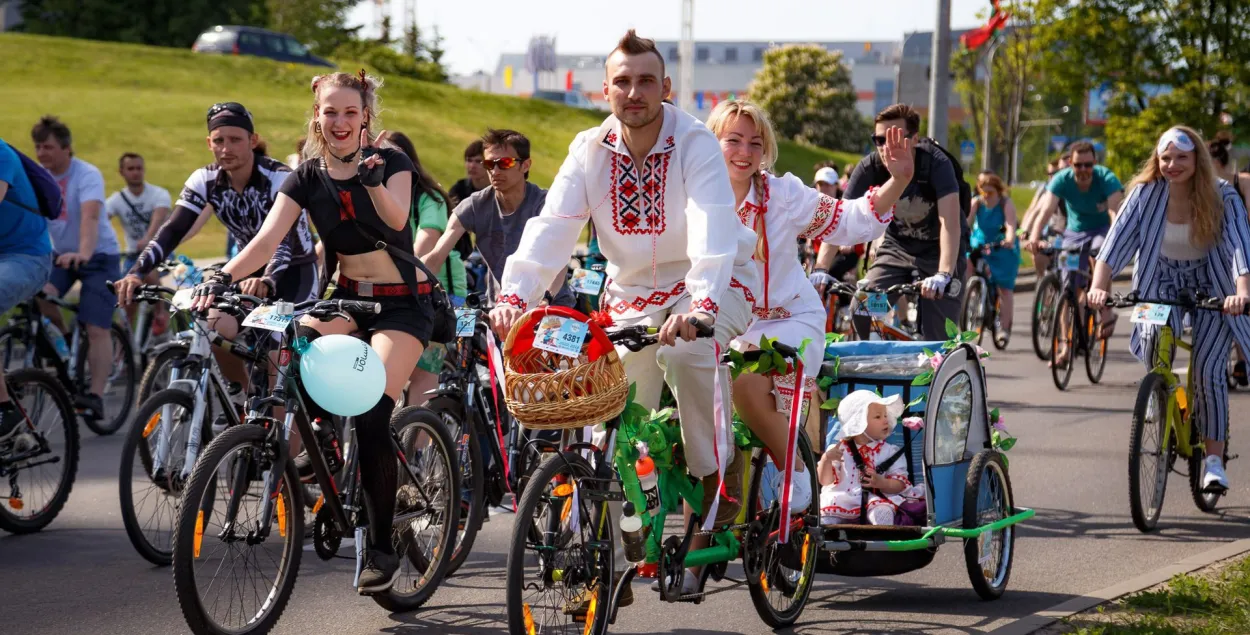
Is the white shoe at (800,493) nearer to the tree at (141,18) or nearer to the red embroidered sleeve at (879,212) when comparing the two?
the red embroidered sleeve at (879,212)

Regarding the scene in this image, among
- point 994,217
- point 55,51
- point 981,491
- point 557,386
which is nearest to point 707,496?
point 557,386

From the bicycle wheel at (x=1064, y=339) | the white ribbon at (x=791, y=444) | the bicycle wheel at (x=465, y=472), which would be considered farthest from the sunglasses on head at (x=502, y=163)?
the bicycle wheel at (x=1064, y=339)

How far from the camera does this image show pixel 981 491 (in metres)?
5.79

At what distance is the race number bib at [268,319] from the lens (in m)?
4.84

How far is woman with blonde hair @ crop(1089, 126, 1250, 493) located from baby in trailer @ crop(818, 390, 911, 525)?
2.01 metres

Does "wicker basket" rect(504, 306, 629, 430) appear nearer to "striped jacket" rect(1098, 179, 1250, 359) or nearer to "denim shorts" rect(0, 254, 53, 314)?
"denim shorts" rect(0, 254, 53, 314)

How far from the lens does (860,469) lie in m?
5.84

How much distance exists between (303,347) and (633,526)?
1294 mm

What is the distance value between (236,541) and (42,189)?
3071mm

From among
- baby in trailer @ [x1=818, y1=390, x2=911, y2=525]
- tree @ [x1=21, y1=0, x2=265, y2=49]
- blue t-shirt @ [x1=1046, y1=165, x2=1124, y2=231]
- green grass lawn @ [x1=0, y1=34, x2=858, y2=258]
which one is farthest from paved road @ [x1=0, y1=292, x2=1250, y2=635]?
tree @ [x1=21, y1=0, x2=265, y2=49]

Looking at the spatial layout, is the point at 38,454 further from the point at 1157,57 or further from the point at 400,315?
the point at 1157,57

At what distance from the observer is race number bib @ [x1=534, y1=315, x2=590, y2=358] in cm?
419

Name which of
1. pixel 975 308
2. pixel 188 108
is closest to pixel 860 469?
pixel 975 308

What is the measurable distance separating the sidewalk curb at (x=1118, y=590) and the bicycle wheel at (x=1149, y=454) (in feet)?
1.71
